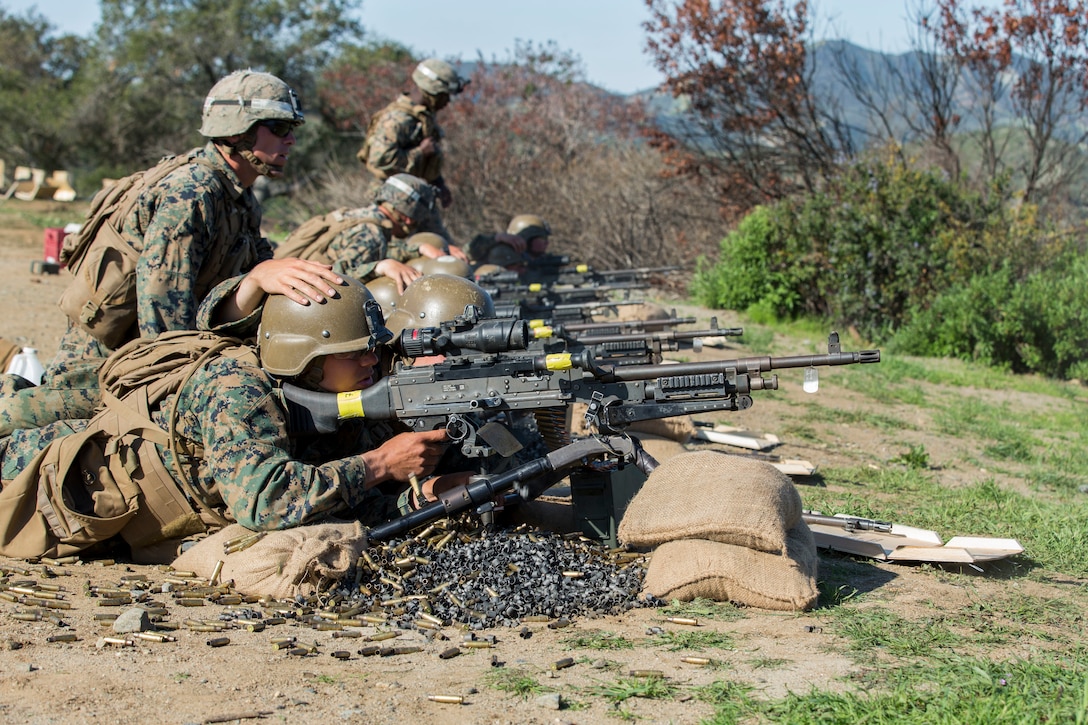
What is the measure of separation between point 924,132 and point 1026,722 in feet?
46.8

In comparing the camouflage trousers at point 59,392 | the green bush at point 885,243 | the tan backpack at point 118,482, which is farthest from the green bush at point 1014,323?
the camouflage trousers at point 59,392

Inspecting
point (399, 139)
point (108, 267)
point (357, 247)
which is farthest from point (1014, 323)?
point (108, 267)

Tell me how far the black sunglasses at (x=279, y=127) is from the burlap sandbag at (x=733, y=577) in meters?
3.21

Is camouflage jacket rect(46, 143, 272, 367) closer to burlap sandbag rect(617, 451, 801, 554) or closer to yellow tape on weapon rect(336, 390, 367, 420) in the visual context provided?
yellow tape on weapon rect(336, 390, 367, 420)

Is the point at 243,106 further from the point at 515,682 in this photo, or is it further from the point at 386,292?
the point at 515,682

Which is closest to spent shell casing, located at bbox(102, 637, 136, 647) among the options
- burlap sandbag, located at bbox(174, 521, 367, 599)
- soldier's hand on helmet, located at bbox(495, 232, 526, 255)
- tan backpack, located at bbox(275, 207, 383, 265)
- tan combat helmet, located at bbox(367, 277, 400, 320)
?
burlap sandbag, located at bbox(174, 521, 367, 599)

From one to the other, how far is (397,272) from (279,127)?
1.79 m

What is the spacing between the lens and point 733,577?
Result: 4.36 metres

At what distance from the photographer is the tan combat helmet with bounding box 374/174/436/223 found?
9.48 m

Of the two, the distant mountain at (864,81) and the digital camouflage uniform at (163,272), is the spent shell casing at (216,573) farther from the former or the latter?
the distant mountain at (864,81)

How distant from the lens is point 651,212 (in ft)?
59.8

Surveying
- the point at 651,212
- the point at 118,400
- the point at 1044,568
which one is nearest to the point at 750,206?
the point at 651,212

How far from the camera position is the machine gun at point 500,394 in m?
4.85

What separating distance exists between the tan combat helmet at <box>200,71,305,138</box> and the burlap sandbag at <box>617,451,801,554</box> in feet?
9.41
